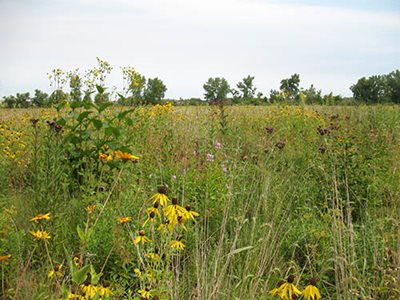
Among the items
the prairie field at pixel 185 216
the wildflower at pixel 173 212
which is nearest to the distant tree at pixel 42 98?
the prairie field at pixel 185 216

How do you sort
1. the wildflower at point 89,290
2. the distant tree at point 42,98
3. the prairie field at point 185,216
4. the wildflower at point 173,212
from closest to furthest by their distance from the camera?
the wildflower at point 89,290, the wildflower at point 173,212, the prairie field at point 185,216, the distant tree at point 42,98

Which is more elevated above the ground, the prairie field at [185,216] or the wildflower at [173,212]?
the wildflower at [173,212]

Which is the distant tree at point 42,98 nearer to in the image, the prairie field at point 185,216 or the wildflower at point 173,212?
the prairie field at point 185,216

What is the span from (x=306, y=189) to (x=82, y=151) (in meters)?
1.87

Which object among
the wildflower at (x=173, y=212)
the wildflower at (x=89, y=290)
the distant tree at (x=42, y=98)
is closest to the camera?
the wildflower at (x=89, y=290)

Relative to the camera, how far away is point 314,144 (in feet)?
16.4

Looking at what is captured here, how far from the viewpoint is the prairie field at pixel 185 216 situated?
192 cm

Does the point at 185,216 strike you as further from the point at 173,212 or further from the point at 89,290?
the point at 89,290

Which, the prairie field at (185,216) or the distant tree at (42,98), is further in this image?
the distant tree at (42,98)

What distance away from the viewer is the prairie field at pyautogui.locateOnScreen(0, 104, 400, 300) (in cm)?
192

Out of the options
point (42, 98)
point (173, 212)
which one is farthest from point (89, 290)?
point (42, 98)

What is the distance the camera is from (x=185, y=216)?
176 cm

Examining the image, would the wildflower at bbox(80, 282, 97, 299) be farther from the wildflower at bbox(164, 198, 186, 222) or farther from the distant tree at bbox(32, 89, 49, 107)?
the distant tree at bbox(32, 89, 49, 107)

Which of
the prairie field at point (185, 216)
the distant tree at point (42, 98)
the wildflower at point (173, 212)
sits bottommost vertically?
the prairie field at point (185, 216)
